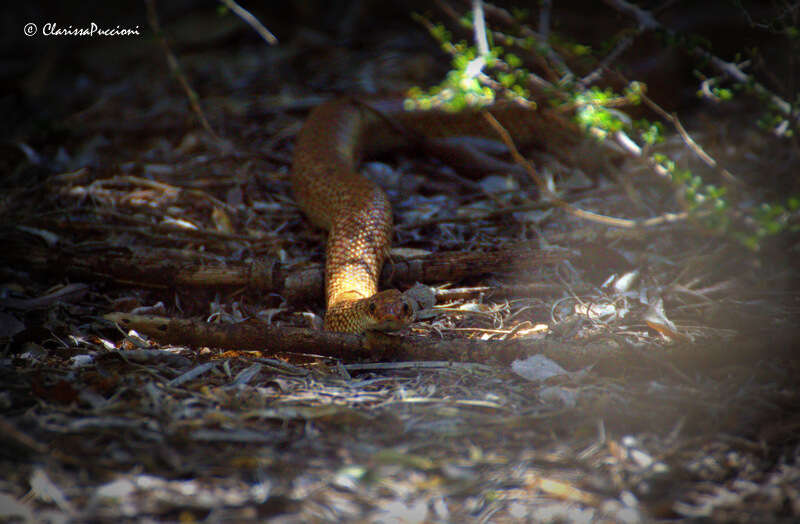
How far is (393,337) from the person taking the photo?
3.12 m

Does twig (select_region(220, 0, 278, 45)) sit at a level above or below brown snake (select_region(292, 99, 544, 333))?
above

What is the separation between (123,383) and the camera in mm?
2734

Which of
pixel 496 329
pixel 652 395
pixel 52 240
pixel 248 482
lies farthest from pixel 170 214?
pixel 652 395

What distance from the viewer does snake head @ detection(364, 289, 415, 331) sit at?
3.09 metres

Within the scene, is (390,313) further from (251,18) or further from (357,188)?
(251,18)

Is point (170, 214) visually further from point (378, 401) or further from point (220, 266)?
point (378, 401)

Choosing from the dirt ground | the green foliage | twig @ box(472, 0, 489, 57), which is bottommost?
the dirt ground

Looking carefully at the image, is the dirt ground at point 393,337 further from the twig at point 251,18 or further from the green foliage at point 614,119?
the twig at point 251,18

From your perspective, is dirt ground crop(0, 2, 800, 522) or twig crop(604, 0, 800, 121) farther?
twig crop(604, 0, 800, 121)

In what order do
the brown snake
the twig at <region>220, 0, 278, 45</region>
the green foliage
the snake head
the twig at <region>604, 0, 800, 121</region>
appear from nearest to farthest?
the green foliage → the snake head → the brown snake → the twig at <region>604, 0, 800, 121</region> → the twig at <region>220, 0, 278, 45</region>

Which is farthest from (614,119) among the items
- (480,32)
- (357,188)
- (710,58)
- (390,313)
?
(357,188)

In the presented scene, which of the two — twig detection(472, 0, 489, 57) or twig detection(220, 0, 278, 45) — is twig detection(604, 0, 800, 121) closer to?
twig detection(472, 0, 489, 57)

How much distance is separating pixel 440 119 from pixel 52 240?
3.61 m

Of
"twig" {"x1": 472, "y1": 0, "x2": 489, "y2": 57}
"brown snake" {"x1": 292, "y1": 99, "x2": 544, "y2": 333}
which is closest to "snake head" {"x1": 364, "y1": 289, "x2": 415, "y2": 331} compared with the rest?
"brown snake" {"x1": 292, "y1": 99, "x2": 544, "y2": 333}
